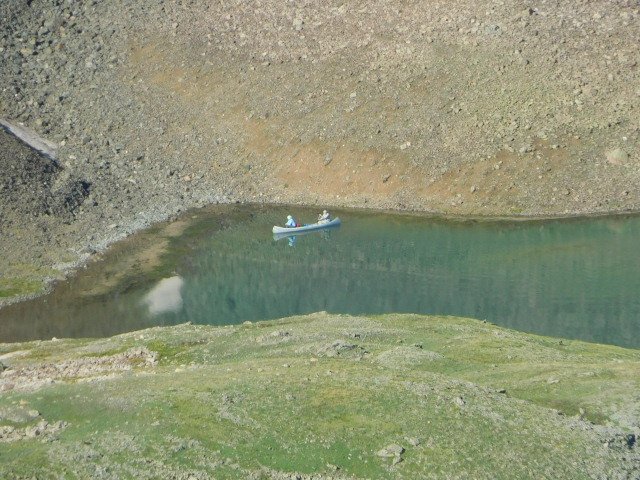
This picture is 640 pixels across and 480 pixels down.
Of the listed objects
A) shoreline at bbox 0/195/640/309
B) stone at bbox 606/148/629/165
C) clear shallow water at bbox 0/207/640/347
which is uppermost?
stone at bbox 606/148/629/165

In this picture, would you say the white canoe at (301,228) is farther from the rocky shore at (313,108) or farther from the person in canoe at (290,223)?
the rocky shore at (313,108)

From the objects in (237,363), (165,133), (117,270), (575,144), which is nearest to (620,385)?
(237,363)

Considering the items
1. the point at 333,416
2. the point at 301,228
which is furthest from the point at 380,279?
the point at 333,416

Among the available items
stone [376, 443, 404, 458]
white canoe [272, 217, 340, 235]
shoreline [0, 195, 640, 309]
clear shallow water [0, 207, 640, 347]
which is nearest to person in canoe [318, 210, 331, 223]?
white canoe [272, 217, 340, 235]

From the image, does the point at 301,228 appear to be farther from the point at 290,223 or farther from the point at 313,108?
the point at 313,108

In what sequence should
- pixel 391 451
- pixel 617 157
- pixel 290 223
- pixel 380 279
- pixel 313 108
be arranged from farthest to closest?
1. pixel 313 108
2. pixel 617 157
3. pixel 290 223
4. pixel 380 279
5. pixel 391 451

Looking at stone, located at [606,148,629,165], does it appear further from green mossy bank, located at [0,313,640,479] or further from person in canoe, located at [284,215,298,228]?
green mossy bank, located at [0,313,640,479]
